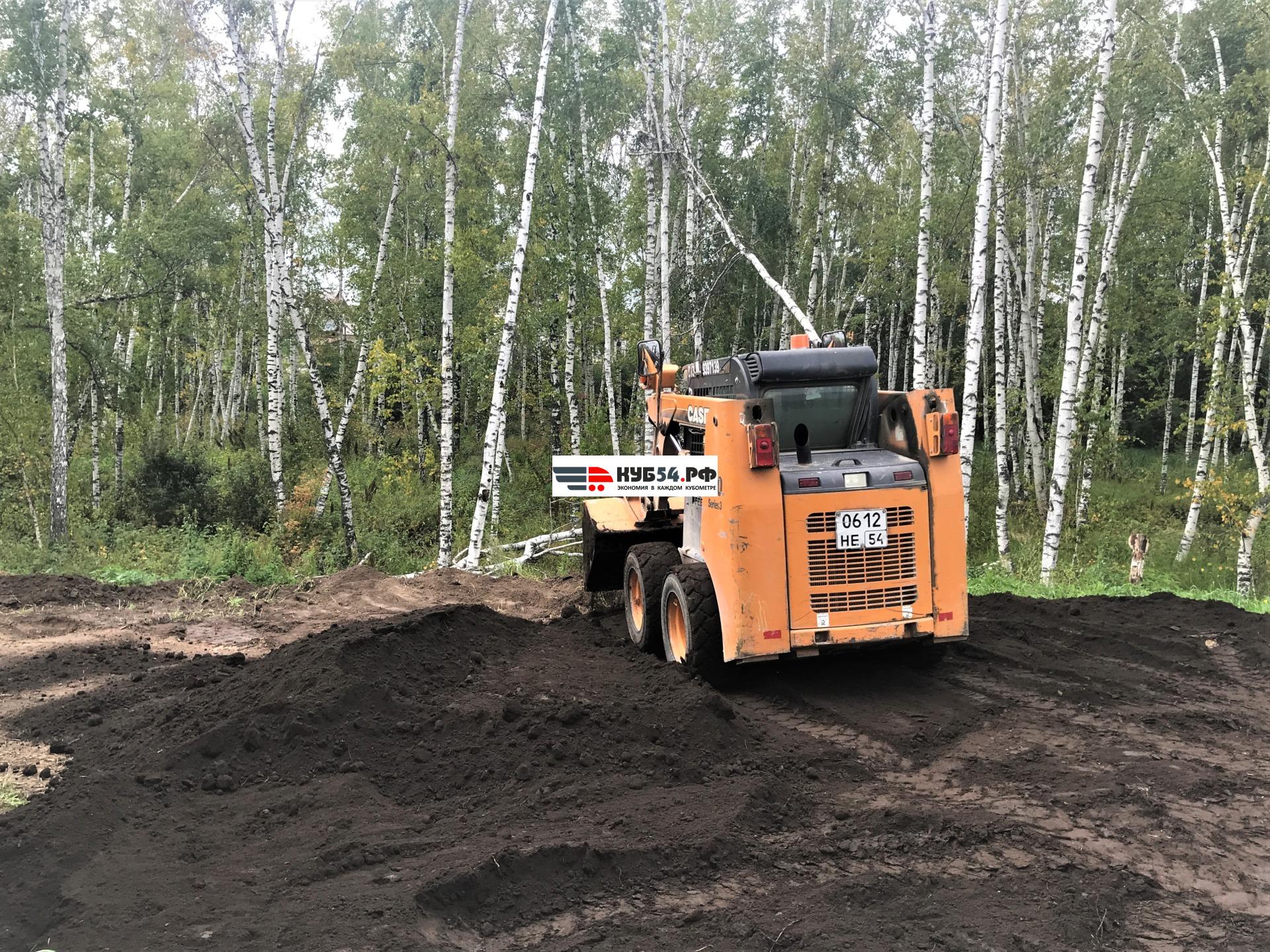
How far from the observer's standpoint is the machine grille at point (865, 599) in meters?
6.46

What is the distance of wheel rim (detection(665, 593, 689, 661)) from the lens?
23.5ft

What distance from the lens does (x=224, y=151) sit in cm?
2244

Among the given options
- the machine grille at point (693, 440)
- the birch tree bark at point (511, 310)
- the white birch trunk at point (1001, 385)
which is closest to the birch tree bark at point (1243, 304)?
the white birch trunk at point (1001, 385)

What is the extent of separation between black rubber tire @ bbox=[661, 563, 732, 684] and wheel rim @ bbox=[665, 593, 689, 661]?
0.17 m

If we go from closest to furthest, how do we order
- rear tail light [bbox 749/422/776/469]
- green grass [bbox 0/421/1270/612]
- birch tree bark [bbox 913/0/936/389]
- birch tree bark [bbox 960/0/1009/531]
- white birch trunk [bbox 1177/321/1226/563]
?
1. rear tail light [bbox 749/422/776/469]
2. birch tree bark [bbox 960/0/1009/531]
3. birch tree bark [bbox 913/0/936/389]
4. green grass [bbox 0/421/1270/612]
5. white birch trunk [bbox 1177/321/1226/563]

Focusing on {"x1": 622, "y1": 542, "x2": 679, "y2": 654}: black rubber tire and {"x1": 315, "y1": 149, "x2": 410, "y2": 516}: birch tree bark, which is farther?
{"x1": 315, "y1": 149, "x2": 410, "y2": 516}: birch tree bark

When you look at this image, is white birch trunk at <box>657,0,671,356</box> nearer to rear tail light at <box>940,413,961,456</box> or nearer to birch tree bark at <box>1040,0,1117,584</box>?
birch tree bark at <box>1040,0,1117,584</box>

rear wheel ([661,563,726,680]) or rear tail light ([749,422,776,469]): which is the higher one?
rear tail light ([749,422,776,469])

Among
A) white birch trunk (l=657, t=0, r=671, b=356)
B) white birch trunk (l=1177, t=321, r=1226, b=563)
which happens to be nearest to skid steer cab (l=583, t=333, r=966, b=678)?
white birch trunk (l=1177, t=321, r=1226, b=563)

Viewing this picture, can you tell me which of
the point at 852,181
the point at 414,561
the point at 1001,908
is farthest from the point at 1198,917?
the point at 852,181

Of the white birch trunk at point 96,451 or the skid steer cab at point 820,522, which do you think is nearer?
the skid steer cab at point 820,522


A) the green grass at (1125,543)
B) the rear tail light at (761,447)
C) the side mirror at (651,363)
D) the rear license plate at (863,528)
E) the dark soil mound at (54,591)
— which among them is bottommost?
the green grass at (1125,543)

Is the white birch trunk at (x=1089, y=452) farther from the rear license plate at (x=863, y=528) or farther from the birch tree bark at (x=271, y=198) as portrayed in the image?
the birch tree bark at (x=271, y=198)

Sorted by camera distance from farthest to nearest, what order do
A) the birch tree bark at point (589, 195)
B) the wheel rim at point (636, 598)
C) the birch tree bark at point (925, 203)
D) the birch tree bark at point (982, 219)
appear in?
the birch tree bark at point (589, 195)
the birch tree bark at point (925, 203)
the birch tree bark at point (982, 219)
the wheel rim at point (636, 598)
